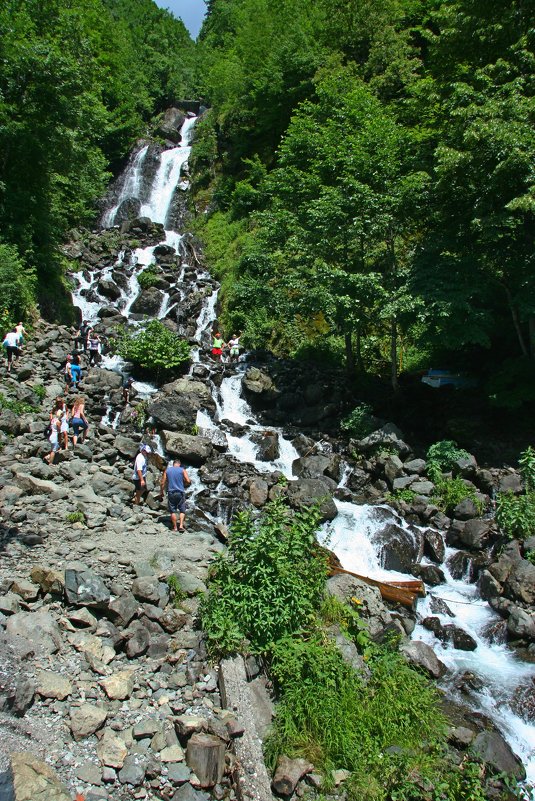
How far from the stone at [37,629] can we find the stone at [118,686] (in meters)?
0.76

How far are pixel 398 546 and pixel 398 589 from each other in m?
1.69

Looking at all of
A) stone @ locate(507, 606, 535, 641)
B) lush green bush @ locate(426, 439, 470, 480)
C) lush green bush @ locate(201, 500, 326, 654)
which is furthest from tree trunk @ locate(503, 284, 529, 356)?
lush green bush @ locate(201, 500, 326, 654)

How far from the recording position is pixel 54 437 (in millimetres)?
12984

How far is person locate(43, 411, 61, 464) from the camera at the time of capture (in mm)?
12721

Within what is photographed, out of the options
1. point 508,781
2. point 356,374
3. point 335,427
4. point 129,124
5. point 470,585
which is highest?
point 129,124

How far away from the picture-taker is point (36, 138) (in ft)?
62.8

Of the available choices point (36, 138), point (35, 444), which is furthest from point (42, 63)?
point (35, 444)

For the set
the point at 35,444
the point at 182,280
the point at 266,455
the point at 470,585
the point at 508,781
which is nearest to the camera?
the point at 508,781

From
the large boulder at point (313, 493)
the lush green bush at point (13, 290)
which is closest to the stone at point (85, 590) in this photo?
the large boulder at point (313, 493)

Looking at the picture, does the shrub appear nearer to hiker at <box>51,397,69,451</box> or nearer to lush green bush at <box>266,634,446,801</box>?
hiker at <box>51,397,69,451</box>

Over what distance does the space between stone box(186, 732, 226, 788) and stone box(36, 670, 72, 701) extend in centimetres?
144

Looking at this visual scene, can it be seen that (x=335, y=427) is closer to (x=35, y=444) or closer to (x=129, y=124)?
(x=35, y=444)

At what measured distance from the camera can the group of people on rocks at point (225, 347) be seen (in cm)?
2102

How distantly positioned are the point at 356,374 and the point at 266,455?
5.61 metres
